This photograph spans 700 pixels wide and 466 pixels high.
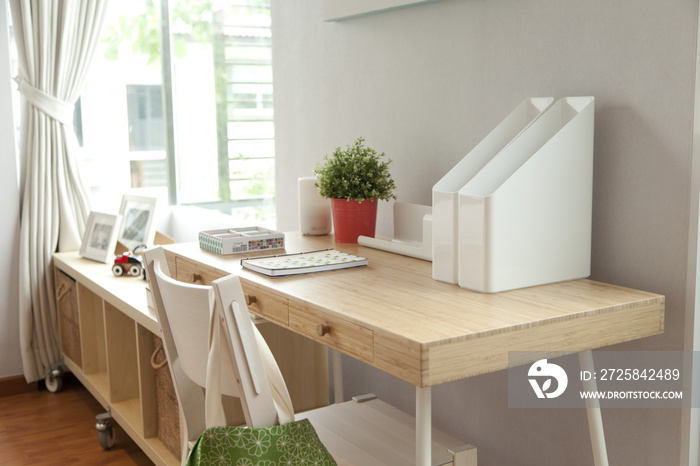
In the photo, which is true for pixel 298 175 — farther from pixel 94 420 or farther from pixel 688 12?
pixel 688 12

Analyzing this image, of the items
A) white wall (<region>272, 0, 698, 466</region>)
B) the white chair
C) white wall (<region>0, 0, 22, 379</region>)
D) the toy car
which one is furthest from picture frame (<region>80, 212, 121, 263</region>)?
the white chair

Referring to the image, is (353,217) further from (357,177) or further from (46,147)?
(46,147)

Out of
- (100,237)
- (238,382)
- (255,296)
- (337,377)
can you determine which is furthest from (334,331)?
(100,237)

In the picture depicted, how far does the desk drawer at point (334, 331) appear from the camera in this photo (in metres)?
1.26

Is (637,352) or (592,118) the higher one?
(592,118)

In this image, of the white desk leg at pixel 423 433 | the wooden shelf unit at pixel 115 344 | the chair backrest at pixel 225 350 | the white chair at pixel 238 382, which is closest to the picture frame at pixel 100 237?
the wooden shelf unit at pixel 115 344

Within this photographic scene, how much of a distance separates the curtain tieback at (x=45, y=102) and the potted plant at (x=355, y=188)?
5.36ft

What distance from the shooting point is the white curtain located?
3080 mm

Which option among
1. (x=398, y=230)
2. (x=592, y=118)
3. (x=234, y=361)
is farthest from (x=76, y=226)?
(x=592, y=118)

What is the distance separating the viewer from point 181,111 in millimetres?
3666

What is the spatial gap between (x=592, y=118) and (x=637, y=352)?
49 centimetres

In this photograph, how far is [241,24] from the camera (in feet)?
9.74

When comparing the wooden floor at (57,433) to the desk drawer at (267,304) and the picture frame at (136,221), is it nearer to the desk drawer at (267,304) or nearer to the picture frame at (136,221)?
the picture frame at (136,221)

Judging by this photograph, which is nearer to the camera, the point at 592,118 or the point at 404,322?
the point at 404,322
